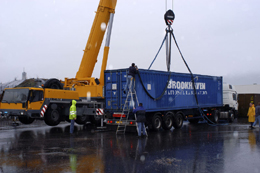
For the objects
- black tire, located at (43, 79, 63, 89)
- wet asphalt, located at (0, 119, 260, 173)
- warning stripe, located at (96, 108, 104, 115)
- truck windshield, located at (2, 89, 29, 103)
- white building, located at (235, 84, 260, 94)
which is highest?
white building, located at (235, 84, 260, 94)

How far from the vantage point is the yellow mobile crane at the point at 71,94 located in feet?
51.4

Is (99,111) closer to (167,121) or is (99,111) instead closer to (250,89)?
(167,121)

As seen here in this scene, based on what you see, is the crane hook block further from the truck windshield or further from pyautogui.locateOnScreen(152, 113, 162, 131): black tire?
the truck windshield

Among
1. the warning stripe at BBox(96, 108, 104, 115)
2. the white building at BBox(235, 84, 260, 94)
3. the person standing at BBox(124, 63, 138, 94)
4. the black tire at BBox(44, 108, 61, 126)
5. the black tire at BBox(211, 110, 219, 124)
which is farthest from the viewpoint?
the white building at BBox(235, 84, 260, 94)

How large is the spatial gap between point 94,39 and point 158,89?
17.6 feet

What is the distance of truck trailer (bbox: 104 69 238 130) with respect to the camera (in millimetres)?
14758

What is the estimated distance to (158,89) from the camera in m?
15.6

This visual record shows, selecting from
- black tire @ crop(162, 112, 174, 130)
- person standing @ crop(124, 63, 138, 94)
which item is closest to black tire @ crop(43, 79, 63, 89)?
person standing @ crop(124, 63, 138, 94)

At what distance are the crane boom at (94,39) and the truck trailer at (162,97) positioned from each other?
3.02 meters

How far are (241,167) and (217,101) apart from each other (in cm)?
1399

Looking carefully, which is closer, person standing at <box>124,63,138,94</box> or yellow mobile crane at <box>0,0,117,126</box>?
person standing at <box>124,63,138,94</box>

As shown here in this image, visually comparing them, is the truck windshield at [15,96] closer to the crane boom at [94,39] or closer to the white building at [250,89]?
the crane boom at [94,39]

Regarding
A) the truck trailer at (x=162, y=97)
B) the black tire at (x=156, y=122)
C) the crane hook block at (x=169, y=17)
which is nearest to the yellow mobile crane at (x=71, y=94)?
the truck trailer at (x=162, y=97)

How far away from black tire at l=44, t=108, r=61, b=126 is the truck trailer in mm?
3086
